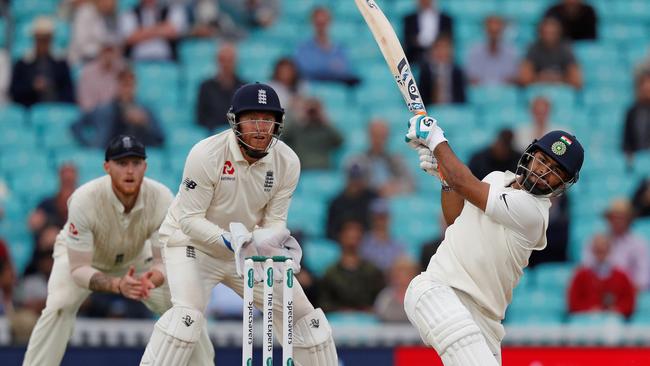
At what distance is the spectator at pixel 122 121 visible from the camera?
11.8m

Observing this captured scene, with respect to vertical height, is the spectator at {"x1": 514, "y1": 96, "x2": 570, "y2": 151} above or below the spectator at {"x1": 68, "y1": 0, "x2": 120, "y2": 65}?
below

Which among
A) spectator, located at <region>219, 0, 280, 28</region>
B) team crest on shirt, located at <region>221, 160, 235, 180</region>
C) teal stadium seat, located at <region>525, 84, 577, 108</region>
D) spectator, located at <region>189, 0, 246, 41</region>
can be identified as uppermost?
spectator, located at <region>219, 0, 280, 28</region>

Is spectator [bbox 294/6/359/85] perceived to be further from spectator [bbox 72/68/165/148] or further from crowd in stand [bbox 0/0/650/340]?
spectator [bbox 72/68/165/148]

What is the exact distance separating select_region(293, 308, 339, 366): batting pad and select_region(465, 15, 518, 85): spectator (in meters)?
6.09

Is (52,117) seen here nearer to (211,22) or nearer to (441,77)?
(211,22)

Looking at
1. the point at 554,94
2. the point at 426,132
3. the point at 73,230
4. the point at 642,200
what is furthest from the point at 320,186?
the point at 426,132

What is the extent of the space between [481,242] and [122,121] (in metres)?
5.90

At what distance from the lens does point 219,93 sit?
39.3 ft

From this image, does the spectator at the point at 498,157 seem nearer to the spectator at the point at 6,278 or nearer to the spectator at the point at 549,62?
the spectator at the point at 549,62

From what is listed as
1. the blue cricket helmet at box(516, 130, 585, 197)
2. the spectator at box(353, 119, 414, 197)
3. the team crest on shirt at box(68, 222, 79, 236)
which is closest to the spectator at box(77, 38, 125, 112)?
the spectator at box(353, 119, 414, 197)

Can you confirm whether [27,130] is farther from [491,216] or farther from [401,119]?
[491,216]

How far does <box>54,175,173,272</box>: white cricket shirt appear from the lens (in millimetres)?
7852

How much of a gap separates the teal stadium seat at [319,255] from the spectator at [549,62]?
2.89 meters

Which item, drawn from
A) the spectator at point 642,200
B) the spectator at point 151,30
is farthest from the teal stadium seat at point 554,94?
the spectator at point 151,30
